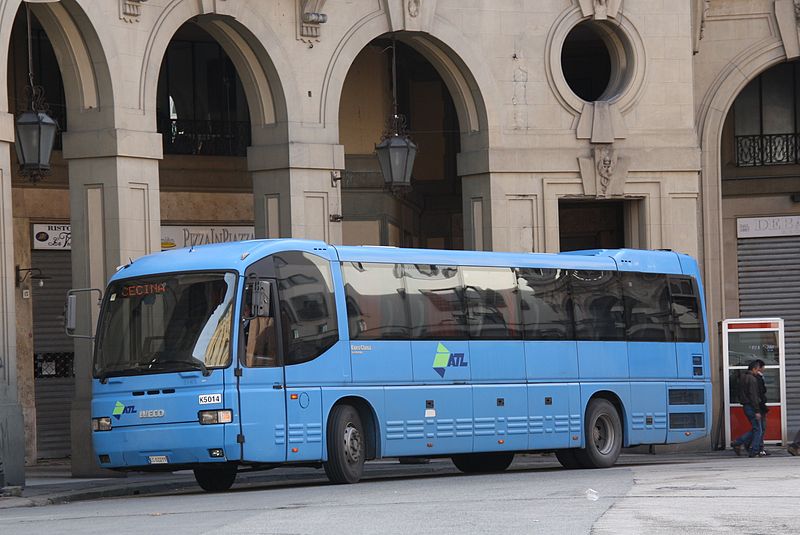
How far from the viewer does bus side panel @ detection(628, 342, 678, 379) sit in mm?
22953

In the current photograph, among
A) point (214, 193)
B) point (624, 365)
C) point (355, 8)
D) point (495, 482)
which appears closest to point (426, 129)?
point (214, 193)

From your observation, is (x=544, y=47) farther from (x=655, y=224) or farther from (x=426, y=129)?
(x=426, y=129)

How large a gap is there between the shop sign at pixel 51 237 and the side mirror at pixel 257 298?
10.9m

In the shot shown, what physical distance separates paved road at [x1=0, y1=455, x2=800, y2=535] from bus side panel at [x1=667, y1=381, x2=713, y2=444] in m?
4.14

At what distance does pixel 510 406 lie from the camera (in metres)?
21.0

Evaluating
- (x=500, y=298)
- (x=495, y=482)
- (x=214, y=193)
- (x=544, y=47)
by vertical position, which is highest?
(x=544, y=47)

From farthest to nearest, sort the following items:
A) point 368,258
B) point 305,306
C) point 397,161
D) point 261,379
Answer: point 397,161 → point 368,258 → point 305,306 → point 261,379

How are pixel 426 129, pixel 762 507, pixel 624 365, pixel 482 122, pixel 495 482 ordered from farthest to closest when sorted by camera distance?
pixel 426 129
pixel 482 122
pixel 624 365
pixel 495 482
pixel 762 507

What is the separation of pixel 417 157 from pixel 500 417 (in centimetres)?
1397

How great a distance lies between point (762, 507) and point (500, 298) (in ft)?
26.8

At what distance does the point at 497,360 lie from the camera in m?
20.8

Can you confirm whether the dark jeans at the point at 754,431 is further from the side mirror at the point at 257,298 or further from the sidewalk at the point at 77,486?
the side mirror at the point at 257,298

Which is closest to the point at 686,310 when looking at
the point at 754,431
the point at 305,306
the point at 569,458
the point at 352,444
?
the point at 569,458

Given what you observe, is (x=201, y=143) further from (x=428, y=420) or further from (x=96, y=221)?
(x=428, y=420)
